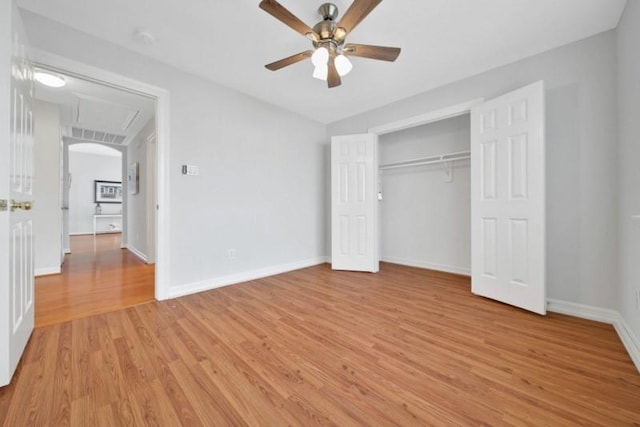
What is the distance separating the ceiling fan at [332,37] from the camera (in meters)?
1.52

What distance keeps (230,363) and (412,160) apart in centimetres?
336

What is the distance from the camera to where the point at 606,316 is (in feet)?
6.37

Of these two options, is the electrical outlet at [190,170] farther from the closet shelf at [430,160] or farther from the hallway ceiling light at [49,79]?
the closet shelf at [430,160]

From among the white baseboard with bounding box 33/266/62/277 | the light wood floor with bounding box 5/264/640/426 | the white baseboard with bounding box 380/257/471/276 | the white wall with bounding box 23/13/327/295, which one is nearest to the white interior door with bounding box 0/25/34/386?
the light wood floor with bounding box 5/264/640/426

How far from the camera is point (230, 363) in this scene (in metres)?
1.43

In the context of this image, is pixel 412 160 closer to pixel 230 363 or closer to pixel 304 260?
pixel 304 260

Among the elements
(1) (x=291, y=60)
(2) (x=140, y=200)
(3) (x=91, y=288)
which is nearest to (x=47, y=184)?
(2) (x=140, y=200)

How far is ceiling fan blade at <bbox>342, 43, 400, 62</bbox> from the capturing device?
5.90 ft

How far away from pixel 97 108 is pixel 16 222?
3447 millimetres

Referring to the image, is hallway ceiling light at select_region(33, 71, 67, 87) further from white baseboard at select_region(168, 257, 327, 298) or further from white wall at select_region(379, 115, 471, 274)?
white wall at select_region(379, 115, 471, 274)

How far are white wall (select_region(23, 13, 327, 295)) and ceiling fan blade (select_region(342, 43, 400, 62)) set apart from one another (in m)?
1.72

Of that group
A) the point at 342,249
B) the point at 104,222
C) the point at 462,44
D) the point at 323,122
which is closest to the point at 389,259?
the point at 342,249

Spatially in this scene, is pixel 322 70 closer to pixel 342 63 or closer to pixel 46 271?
pixel 342 63

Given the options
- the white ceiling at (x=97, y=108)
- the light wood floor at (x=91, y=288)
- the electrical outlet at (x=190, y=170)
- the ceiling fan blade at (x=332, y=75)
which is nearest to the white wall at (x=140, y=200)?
the white ceiling at (x=97, y=108)
